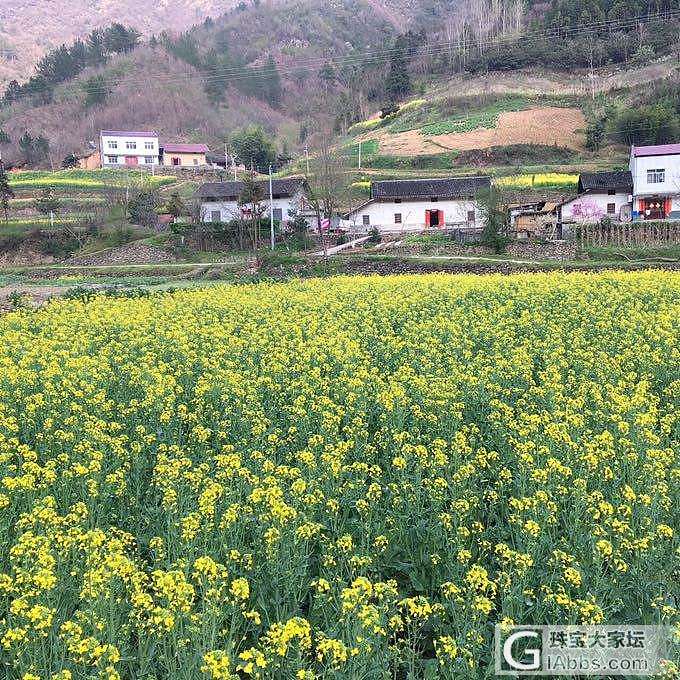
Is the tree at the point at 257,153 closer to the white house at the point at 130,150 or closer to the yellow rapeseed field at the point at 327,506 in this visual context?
the white house at the point at 130,150

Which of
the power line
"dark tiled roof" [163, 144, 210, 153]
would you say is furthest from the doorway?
the power line

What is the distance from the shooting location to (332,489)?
714 cm

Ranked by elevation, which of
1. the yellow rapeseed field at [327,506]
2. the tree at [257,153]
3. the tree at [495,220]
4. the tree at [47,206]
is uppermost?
the tree at [257,153]

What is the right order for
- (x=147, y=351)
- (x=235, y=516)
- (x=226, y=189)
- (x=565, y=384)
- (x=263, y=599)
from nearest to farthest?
(x=263, y=599), (x=235, y=516), (x=565, y=384), (x=147, y=351), (x=226, y=189)

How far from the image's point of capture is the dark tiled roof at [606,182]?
178ft

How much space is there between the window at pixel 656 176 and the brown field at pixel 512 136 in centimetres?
2895

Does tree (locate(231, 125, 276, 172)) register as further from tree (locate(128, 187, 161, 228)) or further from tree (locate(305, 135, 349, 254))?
tree (locate(305, 135, 349, 254))

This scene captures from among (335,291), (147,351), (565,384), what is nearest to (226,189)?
(335,291)

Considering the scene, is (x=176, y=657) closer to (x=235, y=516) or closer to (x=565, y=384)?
(x=235, y=516)

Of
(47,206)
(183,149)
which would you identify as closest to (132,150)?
(183,149)

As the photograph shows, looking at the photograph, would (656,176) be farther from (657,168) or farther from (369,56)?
(369,56)

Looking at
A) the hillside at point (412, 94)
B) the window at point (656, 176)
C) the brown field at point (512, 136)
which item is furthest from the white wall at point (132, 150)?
the window at point (656, 176)

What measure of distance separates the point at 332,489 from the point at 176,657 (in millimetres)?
2612

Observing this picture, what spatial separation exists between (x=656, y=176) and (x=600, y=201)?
491 centimetres
